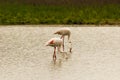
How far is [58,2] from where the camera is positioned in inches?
1253

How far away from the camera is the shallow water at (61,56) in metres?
12.2

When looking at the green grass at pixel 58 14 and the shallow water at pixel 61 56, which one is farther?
the green grass at pixel 58 14

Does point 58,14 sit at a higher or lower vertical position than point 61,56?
higher

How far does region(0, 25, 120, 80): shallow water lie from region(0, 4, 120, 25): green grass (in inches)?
127

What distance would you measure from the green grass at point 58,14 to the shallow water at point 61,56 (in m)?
3.24

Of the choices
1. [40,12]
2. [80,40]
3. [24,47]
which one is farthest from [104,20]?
[24,47]

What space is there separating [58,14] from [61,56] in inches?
441

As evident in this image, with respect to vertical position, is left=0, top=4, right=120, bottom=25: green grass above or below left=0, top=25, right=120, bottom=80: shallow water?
above

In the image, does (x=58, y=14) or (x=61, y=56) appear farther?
(x=58, y=14)

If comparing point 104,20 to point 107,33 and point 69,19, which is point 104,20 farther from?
point 107,33

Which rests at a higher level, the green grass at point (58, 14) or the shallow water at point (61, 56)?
the green grass at point (58, 14)

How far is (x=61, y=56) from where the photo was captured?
15016 mm

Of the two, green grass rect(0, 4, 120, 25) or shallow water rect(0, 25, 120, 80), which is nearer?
shallow water rect(0, 25, 120, 80)

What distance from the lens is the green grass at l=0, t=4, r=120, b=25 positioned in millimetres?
23719
